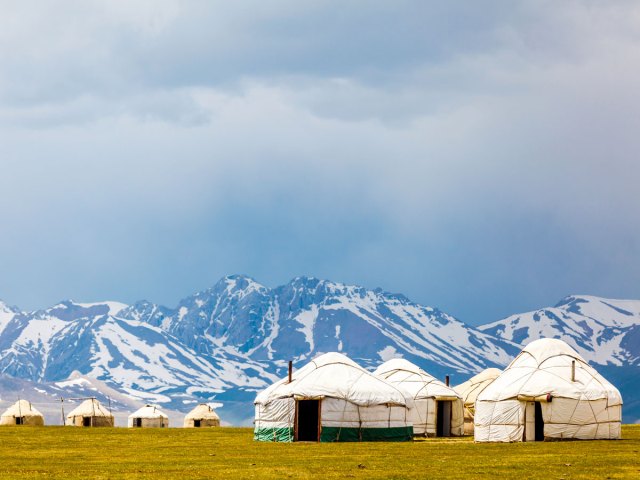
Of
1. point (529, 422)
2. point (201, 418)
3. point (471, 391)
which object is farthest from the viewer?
point (201, 418)

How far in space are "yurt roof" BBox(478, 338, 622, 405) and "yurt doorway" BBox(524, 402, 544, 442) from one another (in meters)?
0.72

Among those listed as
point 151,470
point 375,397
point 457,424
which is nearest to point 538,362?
point 375,397

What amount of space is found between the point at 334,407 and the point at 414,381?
14108 millimetres

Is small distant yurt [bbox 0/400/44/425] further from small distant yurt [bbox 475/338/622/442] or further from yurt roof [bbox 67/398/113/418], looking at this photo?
small distant yurt [bbox 475/338/622/442]

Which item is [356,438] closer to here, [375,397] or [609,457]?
[375,397]

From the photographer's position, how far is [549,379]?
48875 mm

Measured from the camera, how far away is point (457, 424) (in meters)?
61.1

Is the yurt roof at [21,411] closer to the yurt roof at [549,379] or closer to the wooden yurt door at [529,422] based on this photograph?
the yurt roof at [549,379]

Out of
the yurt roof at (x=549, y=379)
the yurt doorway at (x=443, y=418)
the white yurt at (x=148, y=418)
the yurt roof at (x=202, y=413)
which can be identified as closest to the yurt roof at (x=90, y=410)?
the white yurt at (x=148, y=418)

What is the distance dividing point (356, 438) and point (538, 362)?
9091 mm

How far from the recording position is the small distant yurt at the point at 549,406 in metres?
47.8

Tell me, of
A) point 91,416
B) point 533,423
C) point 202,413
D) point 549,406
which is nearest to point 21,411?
point 91,416

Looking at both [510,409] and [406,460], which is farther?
[510,409]

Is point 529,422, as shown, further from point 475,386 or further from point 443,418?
point 475,386
